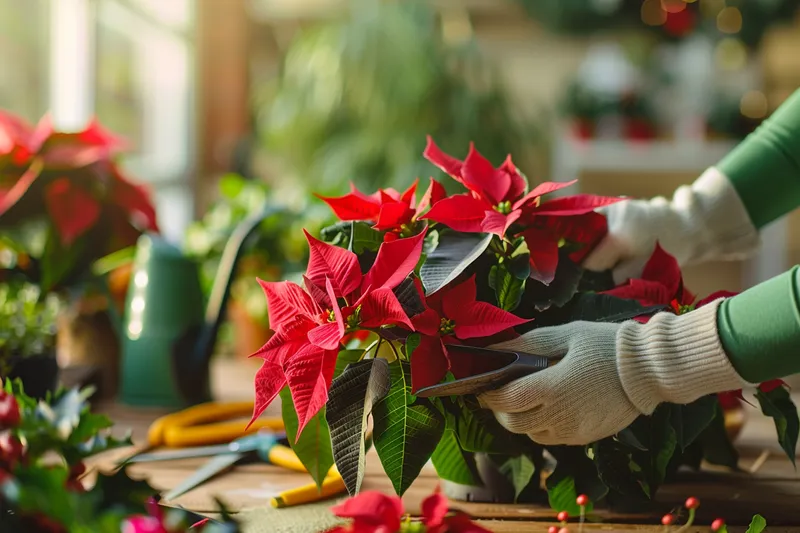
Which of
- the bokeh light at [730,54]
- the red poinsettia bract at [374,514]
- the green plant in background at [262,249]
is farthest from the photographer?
the bokeh light at [730,54]

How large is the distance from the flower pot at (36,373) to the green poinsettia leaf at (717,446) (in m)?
0.62

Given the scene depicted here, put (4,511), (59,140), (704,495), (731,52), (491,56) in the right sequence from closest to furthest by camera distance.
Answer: (4,511), (704,495), (59,140), (731,52), (491,56)

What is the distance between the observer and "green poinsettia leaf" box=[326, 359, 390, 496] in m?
0.49

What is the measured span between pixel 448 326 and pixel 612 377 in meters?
0.11

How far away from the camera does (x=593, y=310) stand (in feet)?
1.88

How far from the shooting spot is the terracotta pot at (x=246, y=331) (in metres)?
1.33

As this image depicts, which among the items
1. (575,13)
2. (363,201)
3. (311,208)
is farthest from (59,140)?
(575,13)

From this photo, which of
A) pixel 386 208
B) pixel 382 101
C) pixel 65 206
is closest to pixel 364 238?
pixel 386 208

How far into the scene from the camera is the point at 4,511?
1.36 feet

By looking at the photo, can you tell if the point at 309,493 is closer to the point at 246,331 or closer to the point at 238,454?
the point at 238,454

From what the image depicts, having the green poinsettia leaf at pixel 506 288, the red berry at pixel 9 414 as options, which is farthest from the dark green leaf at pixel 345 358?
the red berry at pixel 9 414

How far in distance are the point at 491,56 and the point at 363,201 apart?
264cm

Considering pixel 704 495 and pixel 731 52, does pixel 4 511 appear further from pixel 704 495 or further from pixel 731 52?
pixel 731 52

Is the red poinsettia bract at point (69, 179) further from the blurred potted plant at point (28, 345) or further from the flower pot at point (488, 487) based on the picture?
the flower pot at point (488, 487)
